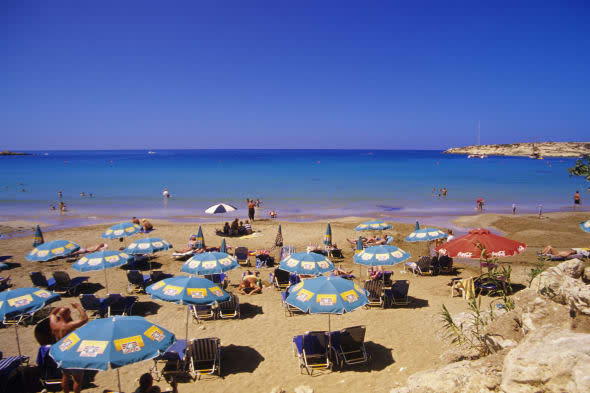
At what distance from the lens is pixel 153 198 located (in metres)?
40.0

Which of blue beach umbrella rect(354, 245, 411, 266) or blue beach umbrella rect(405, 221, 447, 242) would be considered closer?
blue beach umbrella rect(354, 245, 411, 266)

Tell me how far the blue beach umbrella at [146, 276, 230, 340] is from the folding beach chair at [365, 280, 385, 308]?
4.67m

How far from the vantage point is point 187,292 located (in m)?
7.30

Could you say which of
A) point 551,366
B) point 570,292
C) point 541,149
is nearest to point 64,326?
point 551,366

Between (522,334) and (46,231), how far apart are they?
25.9 meters

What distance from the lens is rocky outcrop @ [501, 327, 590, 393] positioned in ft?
10.1

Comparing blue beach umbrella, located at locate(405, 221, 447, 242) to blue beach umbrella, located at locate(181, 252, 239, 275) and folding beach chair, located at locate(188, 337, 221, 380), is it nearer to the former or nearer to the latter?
blue beach umbrella, located at locate(181, 252, 239, 275)

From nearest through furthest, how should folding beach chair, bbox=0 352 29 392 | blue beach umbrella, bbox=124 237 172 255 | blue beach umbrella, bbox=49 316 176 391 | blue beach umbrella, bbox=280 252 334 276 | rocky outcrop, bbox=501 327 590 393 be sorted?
rocky outcrop, bbox=501 327 590 393 → blue beach umbrella, bbox=49 316 176 391 → folding beach chair, bbox=0 352 29 392 → blue beach umbrella, bbox=280 252 334 276 → blue beach umbrella, bbox=124 237 172 255

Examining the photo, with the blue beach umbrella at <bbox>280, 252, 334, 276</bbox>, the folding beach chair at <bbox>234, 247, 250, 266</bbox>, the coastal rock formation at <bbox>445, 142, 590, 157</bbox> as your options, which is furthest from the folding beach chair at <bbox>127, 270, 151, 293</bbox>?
the coastal rock formation at <bbox>445, 142, 590, 157</bbox>

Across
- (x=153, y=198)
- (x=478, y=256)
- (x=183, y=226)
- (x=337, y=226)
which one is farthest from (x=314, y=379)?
(x=153, y=198)

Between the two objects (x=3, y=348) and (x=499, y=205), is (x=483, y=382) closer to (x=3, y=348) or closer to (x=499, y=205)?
(x=3, y=348)

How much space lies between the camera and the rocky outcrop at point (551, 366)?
3082mm

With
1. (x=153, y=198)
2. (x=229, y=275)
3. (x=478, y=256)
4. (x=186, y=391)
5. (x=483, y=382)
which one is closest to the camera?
(x=483, y=382)

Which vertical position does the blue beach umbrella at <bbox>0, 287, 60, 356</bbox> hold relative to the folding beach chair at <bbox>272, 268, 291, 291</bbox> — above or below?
above
